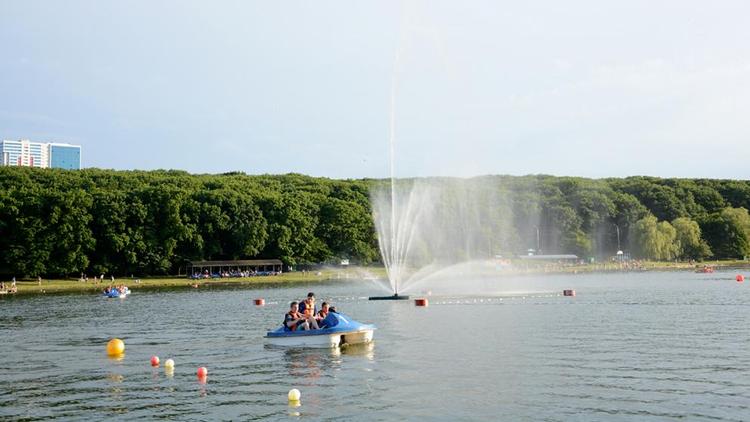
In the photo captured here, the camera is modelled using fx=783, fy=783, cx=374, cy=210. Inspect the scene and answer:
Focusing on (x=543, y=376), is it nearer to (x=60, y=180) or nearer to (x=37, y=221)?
(x=37, y=221)

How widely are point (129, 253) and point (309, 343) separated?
4019 inches

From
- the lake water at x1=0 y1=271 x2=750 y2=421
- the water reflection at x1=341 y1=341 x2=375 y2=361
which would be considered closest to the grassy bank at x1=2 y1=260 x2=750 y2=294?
the lake water at x1=0 y1=271 x2=750 y2=421

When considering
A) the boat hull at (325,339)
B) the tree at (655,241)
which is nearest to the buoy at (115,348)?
the boat hull at (325,339)

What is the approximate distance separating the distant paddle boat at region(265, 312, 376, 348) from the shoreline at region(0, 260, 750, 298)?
77072mm

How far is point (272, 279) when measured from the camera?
143 meters

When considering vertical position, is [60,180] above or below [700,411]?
above

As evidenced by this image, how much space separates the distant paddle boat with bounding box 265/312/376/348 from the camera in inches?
1642

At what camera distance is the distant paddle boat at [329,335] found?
137 feet

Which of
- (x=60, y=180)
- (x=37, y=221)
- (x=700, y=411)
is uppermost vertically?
(x=60, y=180)

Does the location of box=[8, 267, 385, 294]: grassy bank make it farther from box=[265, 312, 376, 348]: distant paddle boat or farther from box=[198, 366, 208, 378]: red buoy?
box=[198, 366, 208, 378]: red buoy

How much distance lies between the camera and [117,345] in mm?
42031

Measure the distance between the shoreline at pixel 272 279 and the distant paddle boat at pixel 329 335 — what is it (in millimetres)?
77072

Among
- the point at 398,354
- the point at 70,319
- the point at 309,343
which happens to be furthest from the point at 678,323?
the point at 70,319

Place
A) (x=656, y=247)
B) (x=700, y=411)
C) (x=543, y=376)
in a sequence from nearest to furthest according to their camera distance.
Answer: (x=700, y=411), (x=543, y=376), (x=656, y=247)
